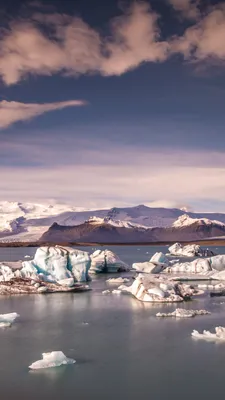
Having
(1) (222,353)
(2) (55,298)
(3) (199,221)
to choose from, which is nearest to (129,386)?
(1) (222,353)

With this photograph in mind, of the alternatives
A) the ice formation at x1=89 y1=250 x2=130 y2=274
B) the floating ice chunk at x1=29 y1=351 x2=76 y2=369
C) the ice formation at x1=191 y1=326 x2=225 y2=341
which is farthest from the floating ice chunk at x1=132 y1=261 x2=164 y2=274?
the floating ice chunk at x1=29 y1=351 x2=76 y2=369

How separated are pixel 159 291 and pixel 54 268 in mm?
7242

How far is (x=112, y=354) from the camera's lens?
10.9 meters

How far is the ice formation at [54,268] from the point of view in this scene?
22688mm

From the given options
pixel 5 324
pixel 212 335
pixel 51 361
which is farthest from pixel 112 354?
pixel 5 324

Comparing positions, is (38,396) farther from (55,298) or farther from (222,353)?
(55,298)

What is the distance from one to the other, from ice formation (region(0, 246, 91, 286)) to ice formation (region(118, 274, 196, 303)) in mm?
4323

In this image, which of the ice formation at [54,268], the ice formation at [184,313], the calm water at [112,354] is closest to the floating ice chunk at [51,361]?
the calm water at [112,354]

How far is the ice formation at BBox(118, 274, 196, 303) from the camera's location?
1820 centimetres

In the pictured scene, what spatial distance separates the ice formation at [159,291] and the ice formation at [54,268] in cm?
432

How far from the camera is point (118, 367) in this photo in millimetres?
9906

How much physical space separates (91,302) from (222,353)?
29.2 ft

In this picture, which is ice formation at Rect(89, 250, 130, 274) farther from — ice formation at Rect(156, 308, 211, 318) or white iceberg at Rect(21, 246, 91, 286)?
ice formation at Rect(156, 308, 211, 318)

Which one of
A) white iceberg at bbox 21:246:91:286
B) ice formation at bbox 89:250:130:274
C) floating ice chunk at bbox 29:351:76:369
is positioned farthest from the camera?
ice formation at bbox 89:250:130:274
